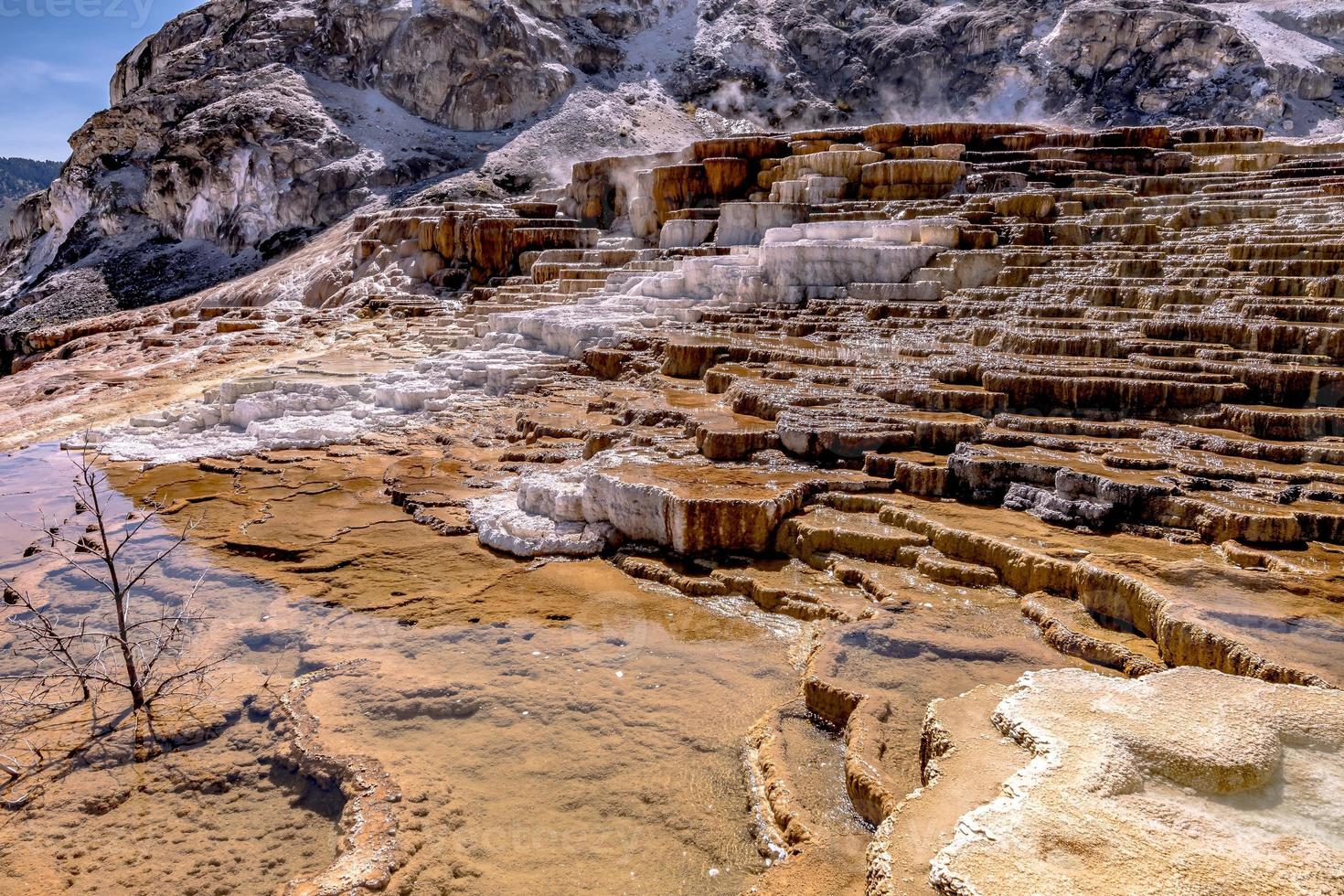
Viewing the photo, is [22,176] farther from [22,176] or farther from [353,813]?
[353,813]

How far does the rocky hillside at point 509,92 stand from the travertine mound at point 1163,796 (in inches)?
985

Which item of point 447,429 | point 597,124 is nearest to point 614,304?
point 447,429

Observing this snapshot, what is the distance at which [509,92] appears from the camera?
30734 millimetres

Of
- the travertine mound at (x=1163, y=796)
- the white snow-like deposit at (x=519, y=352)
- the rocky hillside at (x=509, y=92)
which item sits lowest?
A: the travertine mound at (x=1163, y=796)

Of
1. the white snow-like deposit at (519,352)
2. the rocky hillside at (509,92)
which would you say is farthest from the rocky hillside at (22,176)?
the white snow-like deposit at (519,352)

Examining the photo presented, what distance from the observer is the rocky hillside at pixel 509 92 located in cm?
2639

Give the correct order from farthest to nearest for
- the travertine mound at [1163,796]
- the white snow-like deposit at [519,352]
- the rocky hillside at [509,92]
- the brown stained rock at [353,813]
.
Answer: the rocky hillside at [509,92] → the white snow-like deposit at [519,352] → the brown stained rock at [353,813] → the travertine mound at [1163,796]

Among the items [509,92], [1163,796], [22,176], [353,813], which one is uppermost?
[22,176]

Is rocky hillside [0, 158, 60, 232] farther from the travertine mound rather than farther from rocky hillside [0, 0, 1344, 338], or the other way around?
the travertine mound

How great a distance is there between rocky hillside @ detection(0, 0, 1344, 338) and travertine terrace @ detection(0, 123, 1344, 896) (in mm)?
10444

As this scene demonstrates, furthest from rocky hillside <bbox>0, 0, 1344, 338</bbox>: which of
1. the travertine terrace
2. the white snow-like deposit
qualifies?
the white snow-like deposit

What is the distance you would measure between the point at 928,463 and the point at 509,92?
2868cm

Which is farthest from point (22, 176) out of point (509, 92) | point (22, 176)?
point (509, 92)

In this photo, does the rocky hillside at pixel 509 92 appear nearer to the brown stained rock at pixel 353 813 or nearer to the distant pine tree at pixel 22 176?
the brown stained rock at pixel 353 813
